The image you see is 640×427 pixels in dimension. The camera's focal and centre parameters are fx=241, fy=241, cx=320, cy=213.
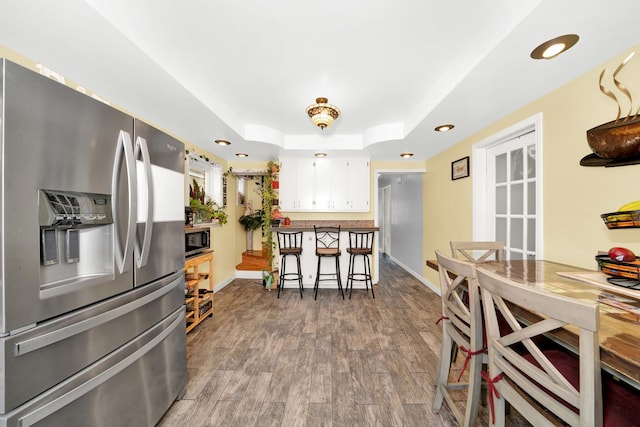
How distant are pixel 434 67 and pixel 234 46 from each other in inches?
62.2

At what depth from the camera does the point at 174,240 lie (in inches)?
62.4

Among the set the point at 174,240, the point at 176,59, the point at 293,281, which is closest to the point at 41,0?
the point at 176,59

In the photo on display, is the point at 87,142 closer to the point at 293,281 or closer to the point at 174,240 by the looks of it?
the point at 174,240

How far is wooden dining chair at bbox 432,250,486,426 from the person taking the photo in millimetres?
1239

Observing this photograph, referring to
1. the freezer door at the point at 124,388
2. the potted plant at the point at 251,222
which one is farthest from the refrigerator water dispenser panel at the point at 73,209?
the potted plant at the point at 251,222

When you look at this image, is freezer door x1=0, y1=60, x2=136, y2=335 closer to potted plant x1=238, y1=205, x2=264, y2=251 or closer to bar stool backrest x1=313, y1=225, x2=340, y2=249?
bar stool backrest x1=313, y1=225, x2=340, y2=249

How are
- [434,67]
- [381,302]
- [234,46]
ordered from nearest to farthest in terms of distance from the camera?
[234,46] → [434,67] → [381,302]

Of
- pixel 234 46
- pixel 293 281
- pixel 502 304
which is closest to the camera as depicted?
pixel 502 304

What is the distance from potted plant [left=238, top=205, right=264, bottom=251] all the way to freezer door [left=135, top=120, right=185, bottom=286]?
11.2 feet

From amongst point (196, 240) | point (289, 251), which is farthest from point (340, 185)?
point (196, 240)

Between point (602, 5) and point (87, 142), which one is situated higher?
point (602, 5)

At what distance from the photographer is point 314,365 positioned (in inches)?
81.6

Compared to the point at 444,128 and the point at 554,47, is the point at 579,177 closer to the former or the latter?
the point at 554,47

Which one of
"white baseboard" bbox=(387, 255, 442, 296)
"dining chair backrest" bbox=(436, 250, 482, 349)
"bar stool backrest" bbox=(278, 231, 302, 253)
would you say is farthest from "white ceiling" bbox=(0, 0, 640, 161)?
"white baseboard" bbox=(387, 255, 442, 296)
